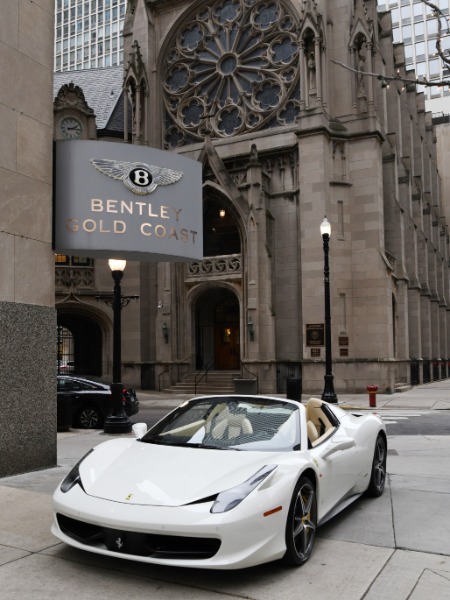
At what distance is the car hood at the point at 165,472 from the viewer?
4.40 metres

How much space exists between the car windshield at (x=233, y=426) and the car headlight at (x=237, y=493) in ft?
2.12

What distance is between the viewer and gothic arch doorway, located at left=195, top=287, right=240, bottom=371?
1243 inches

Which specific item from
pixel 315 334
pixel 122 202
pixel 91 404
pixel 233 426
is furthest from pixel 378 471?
pixel 315 334

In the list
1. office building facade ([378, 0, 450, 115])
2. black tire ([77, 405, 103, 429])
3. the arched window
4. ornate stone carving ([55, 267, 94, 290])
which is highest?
office building facade ([378, 0, 450, 115])

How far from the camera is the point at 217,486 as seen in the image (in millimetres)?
4422

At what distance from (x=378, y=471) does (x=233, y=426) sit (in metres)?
2.33

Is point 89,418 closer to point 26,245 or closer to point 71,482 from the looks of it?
point 26,245

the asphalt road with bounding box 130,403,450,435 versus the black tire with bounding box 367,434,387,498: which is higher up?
the black tire with bounding box 367,434,387,498

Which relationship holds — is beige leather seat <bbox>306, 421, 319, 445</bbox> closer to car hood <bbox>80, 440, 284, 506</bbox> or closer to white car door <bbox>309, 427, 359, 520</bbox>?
white car door <bbox>309, 427, 359, 520</bbox>

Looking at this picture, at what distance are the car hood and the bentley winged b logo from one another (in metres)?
4.92

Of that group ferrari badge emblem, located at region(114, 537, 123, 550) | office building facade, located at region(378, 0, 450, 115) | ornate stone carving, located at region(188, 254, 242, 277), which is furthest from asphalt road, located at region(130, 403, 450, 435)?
office building facade, located at region(378, 0, 450, 115)

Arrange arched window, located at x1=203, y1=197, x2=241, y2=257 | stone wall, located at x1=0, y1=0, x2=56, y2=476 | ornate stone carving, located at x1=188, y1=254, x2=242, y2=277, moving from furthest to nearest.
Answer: arched window, located at x1=203, y1=197, x2=241, y2=257
ornate stone carving, located at x1=188, y1=254, x2=242, y2=277
stone wall, located at x1=0, y1=0, x2=56, y2=476

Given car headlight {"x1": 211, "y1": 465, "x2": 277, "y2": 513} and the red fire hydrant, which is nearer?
car headlight {"x1": 211, "y1": 465, "x2": 277, "y2": 513}

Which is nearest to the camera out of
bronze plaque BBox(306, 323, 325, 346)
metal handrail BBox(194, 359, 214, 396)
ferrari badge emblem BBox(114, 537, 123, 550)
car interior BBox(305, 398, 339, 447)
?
ferrari badge emblem BBox(114, 537, 123, 550)
